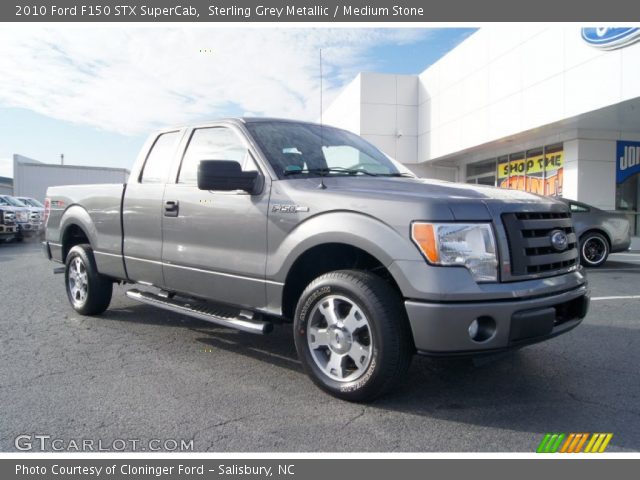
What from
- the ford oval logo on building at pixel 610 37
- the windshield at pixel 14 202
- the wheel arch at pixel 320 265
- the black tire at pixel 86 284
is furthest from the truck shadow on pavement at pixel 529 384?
the windshield at pixel 14 202

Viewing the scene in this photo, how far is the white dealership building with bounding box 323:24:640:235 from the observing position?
1424cm

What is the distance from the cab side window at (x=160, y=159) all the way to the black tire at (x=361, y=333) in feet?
7.06

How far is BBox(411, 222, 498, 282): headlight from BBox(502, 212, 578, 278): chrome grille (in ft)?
0.55

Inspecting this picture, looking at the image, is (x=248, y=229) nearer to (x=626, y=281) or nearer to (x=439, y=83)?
(x=626, y=281)

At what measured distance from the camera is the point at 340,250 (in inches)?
142

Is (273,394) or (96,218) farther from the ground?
(96,218)

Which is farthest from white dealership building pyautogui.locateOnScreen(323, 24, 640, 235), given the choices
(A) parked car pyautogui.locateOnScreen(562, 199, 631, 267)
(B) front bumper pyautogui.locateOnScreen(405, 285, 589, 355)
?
(B) front bumper pyautogui.locateOnScreen(405, 285, 589, 355)

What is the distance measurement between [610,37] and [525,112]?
4036 millimetres

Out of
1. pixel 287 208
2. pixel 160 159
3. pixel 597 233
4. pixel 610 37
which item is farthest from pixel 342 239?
pixel 610 37

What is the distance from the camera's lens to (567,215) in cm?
369

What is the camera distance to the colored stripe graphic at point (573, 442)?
2725 mm

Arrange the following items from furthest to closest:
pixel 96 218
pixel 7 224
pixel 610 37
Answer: pixel 7 224 → pixel 610 37 → pixel 96 218

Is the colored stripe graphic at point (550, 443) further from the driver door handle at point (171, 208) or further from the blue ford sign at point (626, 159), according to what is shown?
the blue ford sign at point (626, 159)

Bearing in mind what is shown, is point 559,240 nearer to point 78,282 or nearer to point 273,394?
point 273,394
